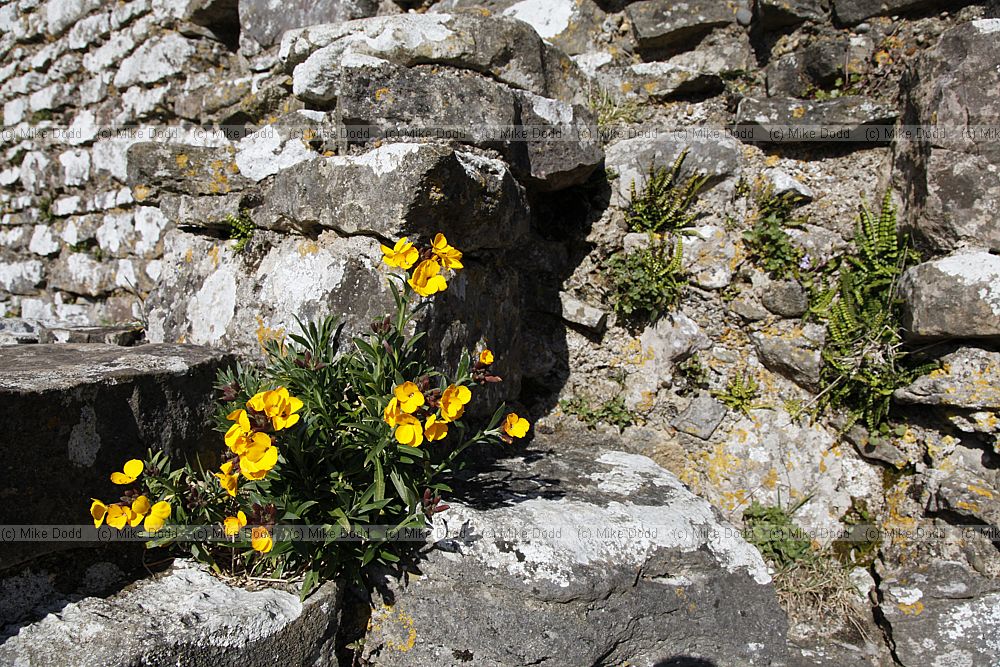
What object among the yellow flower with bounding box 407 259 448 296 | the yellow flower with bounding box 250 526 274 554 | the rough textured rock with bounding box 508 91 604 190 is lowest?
the yellow flower with bounding box 250 526 274 554

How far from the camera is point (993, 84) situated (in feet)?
7.84

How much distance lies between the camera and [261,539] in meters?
1.68

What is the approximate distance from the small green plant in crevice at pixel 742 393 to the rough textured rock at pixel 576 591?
686 mm

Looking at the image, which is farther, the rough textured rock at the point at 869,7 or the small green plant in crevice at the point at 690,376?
the small green plant in crevice at the point at 690,376

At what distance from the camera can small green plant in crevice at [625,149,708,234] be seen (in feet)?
9.50

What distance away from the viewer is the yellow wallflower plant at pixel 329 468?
1.75 meters

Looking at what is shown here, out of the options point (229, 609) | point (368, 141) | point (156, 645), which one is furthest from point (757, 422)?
point (156, 645)

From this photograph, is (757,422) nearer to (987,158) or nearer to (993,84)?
(987,158)

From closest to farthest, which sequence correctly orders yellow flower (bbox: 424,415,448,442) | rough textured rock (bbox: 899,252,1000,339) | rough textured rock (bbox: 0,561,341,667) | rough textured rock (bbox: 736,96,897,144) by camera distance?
rough textured rock (bbox: 0,561,341,667), yellow flower (bbox: 424,415,448,442), rough textured rock (bbox: 899,252,1000,339), rough textured rock (bbox: 736,96,897,144)

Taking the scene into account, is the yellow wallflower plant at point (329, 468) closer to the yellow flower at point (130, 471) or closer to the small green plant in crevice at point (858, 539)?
the yellow flower at point (130, 471)

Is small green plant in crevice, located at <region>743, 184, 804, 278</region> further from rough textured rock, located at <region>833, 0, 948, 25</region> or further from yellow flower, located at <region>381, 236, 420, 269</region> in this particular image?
yellow flower, located at <region>381, 236, 420, 269</region>

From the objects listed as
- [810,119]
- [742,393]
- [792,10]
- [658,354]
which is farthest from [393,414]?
[792,10]

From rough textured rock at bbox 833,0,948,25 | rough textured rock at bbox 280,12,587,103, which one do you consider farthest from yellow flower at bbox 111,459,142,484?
rough textured rock at bbox 833,0,948,25

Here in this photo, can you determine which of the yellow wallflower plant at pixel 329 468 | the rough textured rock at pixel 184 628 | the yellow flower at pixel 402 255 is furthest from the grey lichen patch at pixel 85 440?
the yellow flower at pixel 402 255
